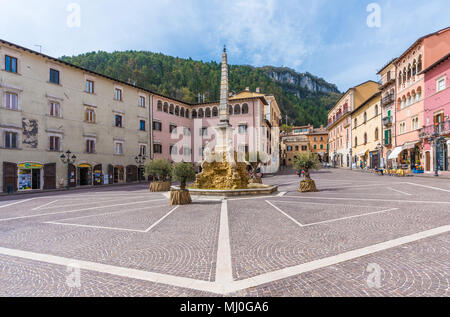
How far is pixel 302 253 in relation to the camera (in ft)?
16.3

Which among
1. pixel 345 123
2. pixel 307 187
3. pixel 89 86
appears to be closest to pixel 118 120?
pixel 89 86

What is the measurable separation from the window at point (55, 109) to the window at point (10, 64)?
406cm

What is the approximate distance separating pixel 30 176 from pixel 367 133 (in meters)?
49.1

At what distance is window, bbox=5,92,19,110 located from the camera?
2184 cm

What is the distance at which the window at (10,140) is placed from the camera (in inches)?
853

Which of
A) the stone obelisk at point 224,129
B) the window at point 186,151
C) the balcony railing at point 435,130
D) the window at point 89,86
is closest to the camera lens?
the stone obelisk at point 224,129

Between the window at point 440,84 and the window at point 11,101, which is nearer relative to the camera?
the window at point 11,101

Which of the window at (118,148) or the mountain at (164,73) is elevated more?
the mountain at (164,73)

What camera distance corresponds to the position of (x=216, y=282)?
150 inches

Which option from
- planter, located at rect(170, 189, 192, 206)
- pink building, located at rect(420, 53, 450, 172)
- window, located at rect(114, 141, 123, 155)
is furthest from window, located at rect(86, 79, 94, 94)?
pink building, located at rect(420, 53, 450, 172)

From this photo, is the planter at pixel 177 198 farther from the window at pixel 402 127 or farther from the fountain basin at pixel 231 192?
the window at pixel 402 127

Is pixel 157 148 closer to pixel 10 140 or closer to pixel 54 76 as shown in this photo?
pixel 54 76

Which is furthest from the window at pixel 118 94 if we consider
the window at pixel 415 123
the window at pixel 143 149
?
the window at pixel 415 123
